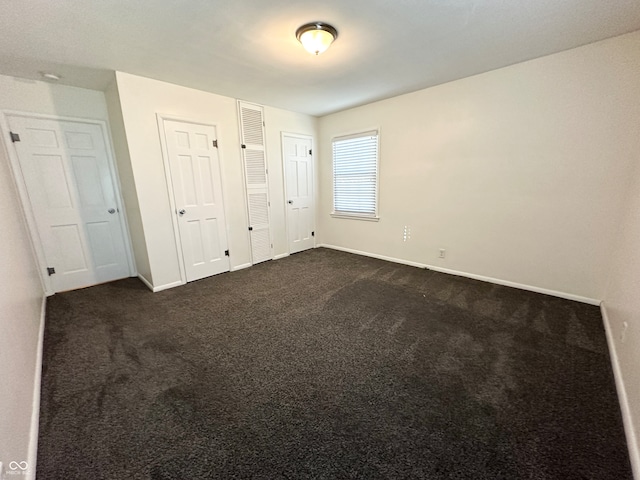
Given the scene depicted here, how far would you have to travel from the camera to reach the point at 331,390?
1675mm

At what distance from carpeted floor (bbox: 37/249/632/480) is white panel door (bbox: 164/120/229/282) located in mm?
854

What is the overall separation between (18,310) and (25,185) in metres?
2.12

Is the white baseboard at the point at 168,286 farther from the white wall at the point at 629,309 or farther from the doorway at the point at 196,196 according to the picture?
the white wall at the point at 629,309

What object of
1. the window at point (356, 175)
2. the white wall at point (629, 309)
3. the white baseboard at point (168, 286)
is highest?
the window at point (356, 175)

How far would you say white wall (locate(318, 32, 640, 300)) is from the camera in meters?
2.38

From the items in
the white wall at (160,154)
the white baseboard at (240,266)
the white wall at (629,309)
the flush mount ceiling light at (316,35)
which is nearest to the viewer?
the white wall at (629,309)

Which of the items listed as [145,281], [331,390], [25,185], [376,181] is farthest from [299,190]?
[331,390]

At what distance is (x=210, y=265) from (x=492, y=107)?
4150mm

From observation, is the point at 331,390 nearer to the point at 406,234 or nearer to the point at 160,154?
the point at 406,234

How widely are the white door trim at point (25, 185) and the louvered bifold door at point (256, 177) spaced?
5.59 feet

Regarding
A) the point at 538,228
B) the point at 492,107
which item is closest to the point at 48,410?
the point at 538,228

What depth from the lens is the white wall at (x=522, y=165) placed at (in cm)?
238

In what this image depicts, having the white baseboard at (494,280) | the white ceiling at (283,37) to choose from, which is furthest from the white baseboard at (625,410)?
the white ceiling at (283,37)

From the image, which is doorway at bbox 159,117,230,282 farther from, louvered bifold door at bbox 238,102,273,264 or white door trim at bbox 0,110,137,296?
white door trim at bbox 0,110,137,296
